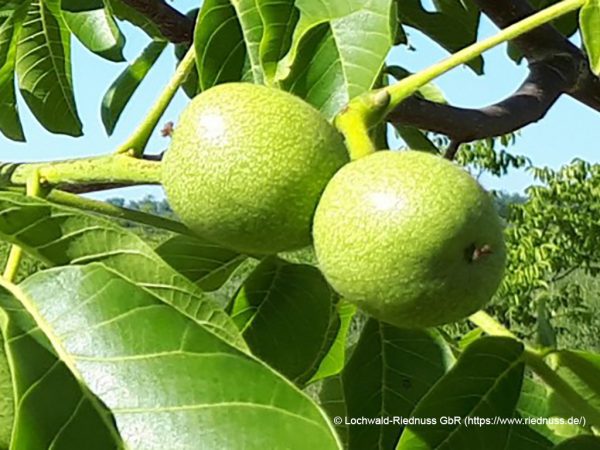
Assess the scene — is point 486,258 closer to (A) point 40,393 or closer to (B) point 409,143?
(A) point 40,393

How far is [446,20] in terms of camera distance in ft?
5.68

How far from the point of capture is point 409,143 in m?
1.58

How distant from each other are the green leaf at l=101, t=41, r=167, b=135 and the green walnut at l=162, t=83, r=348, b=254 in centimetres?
98

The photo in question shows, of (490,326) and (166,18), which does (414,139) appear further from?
(490,326)

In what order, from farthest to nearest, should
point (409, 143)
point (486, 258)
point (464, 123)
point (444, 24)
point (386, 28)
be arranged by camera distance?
point (444, 24)
point (409, 143)
point (464, 123)
point (386, 28)
point (486, 258)

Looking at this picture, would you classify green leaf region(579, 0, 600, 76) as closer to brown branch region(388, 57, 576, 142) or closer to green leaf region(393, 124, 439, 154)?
brown branch region(388, 57, 576, 142)

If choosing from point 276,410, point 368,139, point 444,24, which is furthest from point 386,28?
point 444,24

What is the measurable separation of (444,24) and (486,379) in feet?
2.93

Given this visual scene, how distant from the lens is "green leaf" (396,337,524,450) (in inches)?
36.4

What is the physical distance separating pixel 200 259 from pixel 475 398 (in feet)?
0.93

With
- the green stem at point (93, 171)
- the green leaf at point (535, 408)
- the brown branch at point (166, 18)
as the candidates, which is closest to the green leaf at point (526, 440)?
the green leaf at point (535, 408)

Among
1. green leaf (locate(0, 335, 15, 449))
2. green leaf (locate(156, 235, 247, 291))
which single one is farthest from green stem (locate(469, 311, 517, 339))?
green leaf (locate(0, 335, 15, 449))

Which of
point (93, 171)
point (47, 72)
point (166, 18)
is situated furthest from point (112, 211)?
point (47, 72)

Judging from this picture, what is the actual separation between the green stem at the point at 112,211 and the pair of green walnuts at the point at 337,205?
0.42 ft
